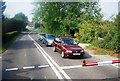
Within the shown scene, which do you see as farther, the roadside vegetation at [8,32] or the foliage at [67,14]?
the foliage at [67,14]

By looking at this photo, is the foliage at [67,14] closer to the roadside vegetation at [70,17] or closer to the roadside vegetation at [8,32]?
the roadside vegetation at [70,17]

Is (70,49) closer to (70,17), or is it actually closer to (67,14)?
(70,17)

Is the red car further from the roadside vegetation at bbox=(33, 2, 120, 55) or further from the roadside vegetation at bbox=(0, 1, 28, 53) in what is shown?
the roadside vegetation at bbox=(33, 2, 120, 55)

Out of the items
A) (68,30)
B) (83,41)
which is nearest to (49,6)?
(68,30)

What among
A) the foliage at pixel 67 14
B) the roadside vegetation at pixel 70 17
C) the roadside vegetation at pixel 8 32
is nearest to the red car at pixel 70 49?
the roadside vegetation at pixel 8 32

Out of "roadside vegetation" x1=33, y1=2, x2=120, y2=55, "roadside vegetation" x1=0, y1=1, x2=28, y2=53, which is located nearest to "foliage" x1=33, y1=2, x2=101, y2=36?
"roadside vegetation" x1=33, y1=2, x2=120, y2=55

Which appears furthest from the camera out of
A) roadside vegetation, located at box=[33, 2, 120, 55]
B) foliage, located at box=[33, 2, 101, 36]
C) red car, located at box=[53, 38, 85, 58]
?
foliage, located at box=[33, 2, 101, 36]

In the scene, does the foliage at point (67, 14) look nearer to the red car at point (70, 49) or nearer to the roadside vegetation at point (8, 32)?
the roadside vegetation at point (8, 32)

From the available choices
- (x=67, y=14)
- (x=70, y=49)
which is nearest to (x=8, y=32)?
(x=67, y=14)

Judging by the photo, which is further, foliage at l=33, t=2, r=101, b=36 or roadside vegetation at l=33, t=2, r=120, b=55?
foliage at l=33, t=2, r=101, b=36

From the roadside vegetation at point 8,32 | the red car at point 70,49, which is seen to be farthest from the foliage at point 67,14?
the red car at point 70,49

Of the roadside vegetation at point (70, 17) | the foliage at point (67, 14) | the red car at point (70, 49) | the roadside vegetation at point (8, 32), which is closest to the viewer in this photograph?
the red car at point (70, 49)

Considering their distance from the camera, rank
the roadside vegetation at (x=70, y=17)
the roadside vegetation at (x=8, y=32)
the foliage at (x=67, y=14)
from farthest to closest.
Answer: the foliage at (x=67, y=14) → the roadside vegetation at (x=70, y=17) → the roadside vegetation at (x=8, y=32)

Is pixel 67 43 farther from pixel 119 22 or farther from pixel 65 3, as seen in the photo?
pixel 65 3
